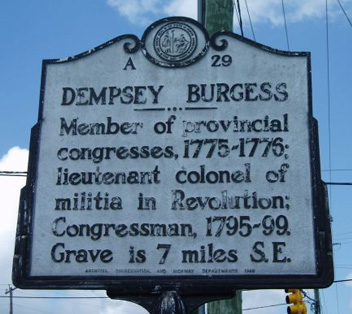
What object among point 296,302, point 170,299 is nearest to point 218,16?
point 170,299

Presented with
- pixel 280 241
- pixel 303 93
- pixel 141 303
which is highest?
pixel 303 93

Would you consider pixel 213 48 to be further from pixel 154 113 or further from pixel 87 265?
pixel 87 265

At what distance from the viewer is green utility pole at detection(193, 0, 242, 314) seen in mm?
7051

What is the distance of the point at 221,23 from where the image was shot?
705 centimetres

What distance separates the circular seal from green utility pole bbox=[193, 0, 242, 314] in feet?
4.83

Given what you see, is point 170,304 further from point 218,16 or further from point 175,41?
point 218,16

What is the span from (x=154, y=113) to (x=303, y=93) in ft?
4.13

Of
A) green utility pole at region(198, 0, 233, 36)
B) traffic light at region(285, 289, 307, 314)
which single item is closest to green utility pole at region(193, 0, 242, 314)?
green utility pole at region(198, 0, 233, 36)

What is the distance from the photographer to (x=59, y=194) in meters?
5.24

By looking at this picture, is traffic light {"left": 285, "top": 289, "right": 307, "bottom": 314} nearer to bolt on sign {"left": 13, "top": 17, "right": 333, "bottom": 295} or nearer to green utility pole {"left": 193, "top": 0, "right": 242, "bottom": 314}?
green utility pole {"left": 193, "top": 0, "right": 242, "bottom": 314}

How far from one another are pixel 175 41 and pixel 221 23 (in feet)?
5.35

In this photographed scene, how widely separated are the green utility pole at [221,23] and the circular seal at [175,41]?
147 cm

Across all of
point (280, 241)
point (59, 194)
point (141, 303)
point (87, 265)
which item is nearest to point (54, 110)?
point (59, 194)

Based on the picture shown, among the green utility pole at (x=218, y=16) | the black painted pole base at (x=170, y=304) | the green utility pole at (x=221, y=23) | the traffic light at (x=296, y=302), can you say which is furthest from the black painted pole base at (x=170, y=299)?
the traffic light at (x=296, y=302)
